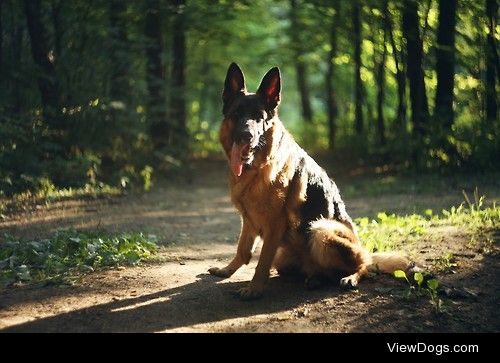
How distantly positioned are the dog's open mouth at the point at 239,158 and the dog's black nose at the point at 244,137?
8 cm

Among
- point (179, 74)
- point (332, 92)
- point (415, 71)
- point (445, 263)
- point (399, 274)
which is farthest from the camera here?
point (332, 92)

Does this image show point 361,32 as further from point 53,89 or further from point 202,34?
point 53,89

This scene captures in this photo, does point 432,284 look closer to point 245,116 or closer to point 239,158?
point 239,158

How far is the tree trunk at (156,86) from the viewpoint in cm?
1444

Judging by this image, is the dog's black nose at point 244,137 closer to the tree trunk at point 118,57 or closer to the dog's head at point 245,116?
the dog's head at point 245,116

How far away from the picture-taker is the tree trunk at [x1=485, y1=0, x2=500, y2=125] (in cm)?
1212

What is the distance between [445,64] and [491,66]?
3.28 feet

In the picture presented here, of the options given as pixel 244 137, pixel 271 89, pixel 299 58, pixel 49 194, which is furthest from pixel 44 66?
pixel 299 58

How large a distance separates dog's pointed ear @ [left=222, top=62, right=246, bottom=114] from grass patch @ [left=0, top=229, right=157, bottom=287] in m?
2.10

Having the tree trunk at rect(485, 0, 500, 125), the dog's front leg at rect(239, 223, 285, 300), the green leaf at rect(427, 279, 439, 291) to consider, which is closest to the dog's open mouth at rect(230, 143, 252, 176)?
the dog's front leg at rect(239, 223, 285, 300)

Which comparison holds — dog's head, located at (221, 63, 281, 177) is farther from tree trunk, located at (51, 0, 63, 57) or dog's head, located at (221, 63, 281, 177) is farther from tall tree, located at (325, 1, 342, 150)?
tall tree, located at (325, 1, 342, 150)

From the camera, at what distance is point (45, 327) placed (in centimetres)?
457

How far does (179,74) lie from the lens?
16.8m
